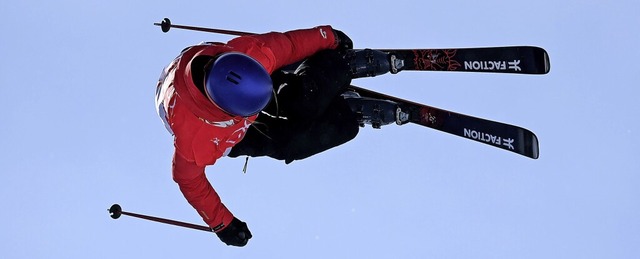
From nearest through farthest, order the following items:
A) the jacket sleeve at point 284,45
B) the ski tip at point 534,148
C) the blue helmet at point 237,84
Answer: the blue helmet at point 237,84 < the jacket sleeve at point 284,45 < the ski tip at point 534,148

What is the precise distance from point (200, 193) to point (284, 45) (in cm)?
157

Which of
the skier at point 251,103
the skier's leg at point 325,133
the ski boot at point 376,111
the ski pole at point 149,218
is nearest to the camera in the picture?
the skier at point 251,103

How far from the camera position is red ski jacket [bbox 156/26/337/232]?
5.62 metres

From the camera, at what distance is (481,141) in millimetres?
7523

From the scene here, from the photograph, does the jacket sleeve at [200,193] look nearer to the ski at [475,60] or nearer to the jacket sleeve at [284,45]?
the jacket sleeve at [284,45]

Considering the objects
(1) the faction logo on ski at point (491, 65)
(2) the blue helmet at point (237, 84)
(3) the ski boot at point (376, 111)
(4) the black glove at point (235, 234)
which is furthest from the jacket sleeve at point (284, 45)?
(4) the black glove at point (235, 234)

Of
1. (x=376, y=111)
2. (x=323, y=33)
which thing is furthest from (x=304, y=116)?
(x=376, y=111)

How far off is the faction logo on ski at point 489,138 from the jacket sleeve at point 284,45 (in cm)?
158

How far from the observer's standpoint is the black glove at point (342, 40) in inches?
273

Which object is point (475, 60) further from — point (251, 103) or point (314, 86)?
point (251, 103)

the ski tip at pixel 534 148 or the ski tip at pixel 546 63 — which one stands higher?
the ski tip at pixel 546 63

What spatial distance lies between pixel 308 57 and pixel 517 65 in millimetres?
1867

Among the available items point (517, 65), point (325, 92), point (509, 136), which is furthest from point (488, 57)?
point (325, 92)

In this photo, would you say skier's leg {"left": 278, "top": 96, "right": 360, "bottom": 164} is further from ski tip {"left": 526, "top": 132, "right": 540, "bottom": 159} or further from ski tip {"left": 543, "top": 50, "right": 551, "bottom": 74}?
ski tip {"left": 543, "top": 50, "right": 551, "bottom": 74}
